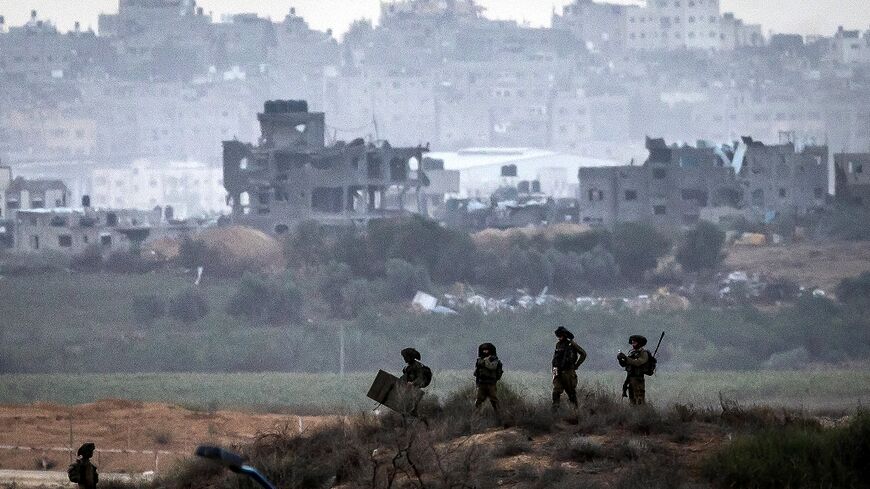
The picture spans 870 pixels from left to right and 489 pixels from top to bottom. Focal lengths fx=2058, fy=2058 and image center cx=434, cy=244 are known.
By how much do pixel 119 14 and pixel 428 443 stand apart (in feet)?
582

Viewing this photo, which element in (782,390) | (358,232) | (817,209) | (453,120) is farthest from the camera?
(453,120)

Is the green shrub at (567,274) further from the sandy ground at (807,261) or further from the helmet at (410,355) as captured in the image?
the helmet at (410,355)

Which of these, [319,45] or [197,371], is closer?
[197,371]

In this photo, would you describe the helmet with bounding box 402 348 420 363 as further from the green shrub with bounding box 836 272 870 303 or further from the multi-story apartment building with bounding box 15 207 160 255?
the multi-story apartment building with bounding box 15 207 160 255

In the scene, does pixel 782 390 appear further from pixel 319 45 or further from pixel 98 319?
pixel 319 45

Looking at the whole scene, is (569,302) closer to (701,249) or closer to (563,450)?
(701,249)

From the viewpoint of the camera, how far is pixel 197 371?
5722cm

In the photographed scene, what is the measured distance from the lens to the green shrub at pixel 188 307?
6283cm

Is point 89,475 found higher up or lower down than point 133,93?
lower down

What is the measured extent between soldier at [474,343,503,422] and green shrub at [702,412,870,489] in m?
2.99

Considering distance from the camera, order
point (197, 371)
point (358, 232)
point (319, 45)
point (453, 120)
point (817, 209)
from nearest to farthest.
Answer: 1. point (197, 371)
2. point (358, 232)
3. point (817, 209)
4. point (453, 120)
5. point (319, 45)

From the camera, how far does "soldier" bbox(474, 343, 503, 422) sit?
19.2m

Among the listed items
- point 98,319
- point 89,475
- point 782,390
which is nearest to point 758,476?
point 89,475

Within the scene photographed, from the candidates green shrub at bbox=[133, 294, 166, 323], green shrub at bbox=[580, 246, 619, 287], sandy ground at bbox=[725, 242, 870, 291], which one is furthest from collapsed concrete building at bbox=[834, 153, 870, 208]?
green shrub at bbox=[133, 294, 166, 323]
